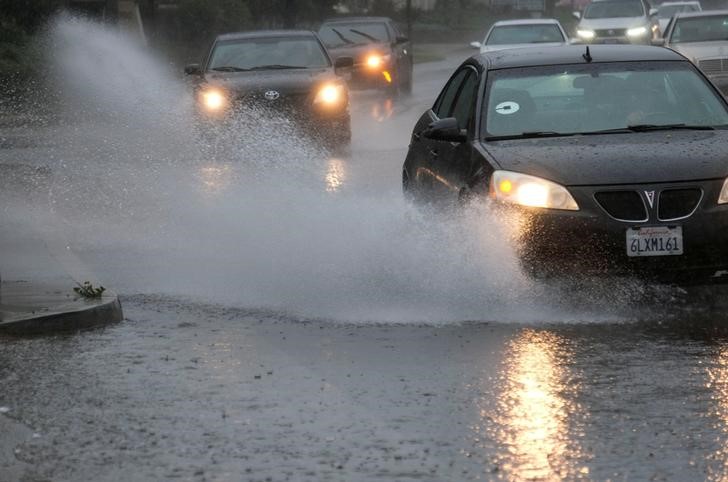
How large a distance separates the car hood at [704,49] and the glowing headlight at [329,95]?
986 centimetres

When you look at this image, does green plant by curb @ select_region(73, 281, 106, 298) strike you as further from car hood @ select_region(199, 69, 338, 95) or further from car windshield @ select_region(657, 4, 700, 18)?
car windshield @ select_region(657, 4, 700, 18)

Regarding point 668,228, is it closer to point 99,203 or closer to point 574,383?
point 574,383

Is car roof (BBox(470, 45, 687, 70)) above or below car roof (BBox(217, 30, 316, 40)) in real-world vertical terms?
above

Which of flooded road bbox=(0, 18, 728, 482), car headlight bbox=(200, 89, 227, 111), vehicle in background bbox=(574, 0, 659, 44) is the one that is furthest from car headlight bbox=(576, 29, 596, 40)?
flooded road bbox=(0, 18, 728, 482)

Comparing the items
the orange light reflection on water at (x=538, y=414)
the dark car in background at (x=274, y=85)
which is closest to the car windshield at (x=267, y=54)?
the dark car in background at (x=274, y=85)

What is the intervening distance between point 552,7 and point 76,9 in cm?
3564

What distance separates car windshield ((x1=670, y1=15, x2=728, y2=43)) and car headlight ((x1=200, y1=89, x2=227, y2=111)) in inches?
482

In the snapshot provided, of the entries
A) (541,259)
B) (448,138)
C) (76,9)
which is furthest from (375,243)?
(76,9)

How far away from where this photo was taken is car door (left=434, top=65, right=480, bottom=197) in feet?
33.2

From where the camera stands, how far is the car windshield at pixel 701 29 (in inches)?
1174

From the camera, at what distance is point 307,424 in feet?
22.0

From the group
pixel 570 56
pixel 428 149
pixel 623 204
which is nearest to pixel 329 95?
pixel 428 149

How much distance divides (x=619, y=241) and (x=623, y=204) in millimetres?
233

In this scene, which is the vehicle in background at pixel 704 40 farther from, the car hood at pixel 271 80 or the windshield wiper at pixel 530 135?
the windshield wiper at pixel 530 135
